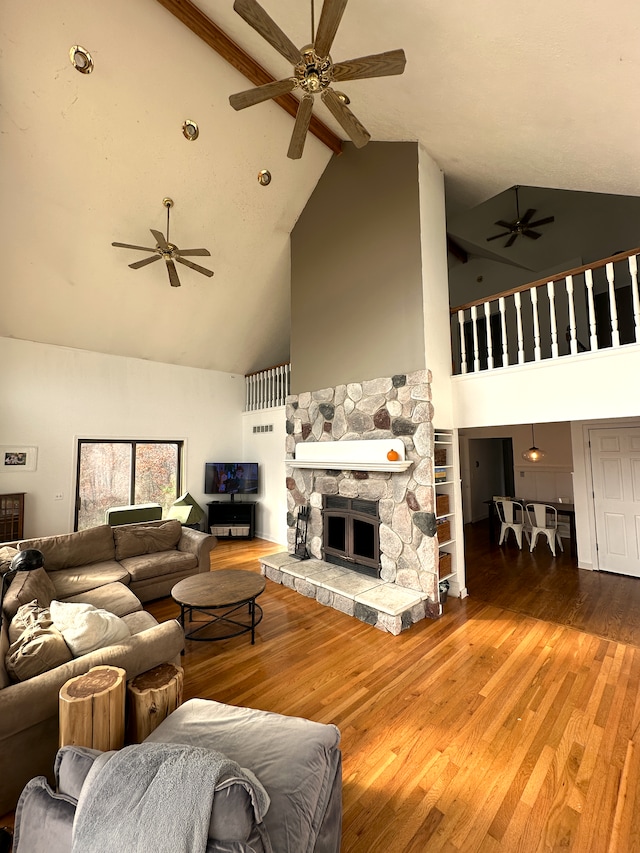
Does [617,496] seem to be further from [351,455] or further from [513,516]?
[351,455]

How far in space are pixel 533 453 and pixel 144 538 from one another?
621 centimetres

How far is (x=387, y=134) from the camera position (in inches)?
166

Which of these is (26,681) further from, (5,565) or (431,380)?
(431,380)

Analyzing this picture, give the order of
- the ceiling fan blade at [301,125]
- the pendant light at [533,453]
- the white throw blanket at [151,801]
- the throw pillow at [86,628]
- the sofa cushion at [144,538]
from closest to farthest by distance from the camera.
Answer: the white throw blanket at [151,801] < the throw pillow at [86,628] < the ceiling fan blade at [301,125] < the sofa cushion at [144,538] < the pendant light at [533,453]

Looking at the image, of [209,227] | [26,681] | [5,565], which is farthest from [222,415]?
[26,681]

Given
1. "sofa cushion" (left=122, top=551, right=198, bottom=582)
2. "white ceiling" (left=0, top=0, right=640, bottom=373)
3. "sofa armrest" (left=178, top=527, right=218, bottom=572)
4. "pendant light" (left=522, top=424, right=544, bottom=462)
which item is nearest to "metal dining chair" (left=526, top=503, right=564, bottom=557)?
"pendant light" (left=522, top=424, right=544, bottom=462)

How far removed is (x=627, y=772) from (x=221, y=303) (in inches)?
261

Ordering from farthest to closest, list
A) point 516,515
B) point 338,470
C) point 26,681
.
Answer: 1. point 516,515
2. point 338,470
3. point 26,681

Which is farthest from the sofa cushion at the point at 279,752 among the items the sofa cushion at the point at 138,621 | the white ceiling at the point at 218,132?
Result: the white ceiling at the point at 218,132

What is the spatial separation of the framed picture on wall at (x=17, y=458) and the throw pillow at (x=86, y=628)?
3.95 meters

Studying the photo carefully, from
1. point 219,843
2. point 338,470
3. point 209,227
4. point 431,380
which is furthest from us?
point 209,227

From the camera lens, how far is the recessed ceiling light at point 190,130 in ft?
14.0

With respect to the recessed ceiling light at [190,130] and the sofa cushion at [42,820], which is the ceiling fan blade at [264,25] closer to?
the recessed ceiling light at [190,130]

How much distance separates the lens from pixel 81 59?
141 inches
